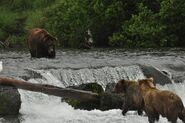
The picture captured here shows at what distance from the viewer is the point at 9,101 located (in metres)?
13.9

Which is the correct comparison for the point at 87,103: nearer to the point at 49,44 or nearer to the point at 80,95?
the point at 80,95

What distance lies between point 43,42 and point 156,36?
9087 millimetres

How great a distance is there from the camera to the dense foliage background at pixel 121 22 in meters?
29.0

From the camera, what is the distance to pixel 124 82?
555 inches

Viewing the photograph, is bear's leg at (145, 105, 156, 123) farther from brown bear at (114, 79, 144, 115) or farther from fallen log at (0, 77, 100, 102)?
fallen log at (0, 77, 100, 102)

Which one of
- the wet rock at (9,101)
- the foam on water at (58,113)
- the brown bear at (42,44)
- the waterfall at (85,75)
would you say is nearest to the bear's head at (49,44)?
the brown bear at (42,44)

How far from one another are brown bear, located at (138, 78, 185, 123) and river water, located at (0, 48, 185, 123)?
666mm

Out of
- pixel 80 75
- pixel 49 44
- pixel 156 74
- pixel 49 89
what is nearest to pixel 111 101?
pixel 49 89

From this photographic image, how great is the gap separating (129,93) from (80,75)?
3.42 m

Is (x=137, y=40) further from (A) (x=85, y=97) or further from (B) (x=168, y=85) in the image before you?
(A) (x=85, y=97)

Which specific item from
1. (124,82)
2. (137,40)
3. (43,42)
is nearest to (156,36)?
(137,40)

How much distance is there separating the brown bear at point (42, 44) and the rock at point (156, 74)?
378cm

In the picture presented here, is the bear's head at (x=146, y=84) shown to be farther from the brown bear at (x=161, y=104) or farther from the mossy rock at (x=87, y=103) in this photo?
the mossy rock at (x=87, y=103)

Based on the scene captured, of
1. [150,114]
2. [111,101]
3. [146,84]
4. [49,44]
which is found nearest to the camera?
[150,114]
